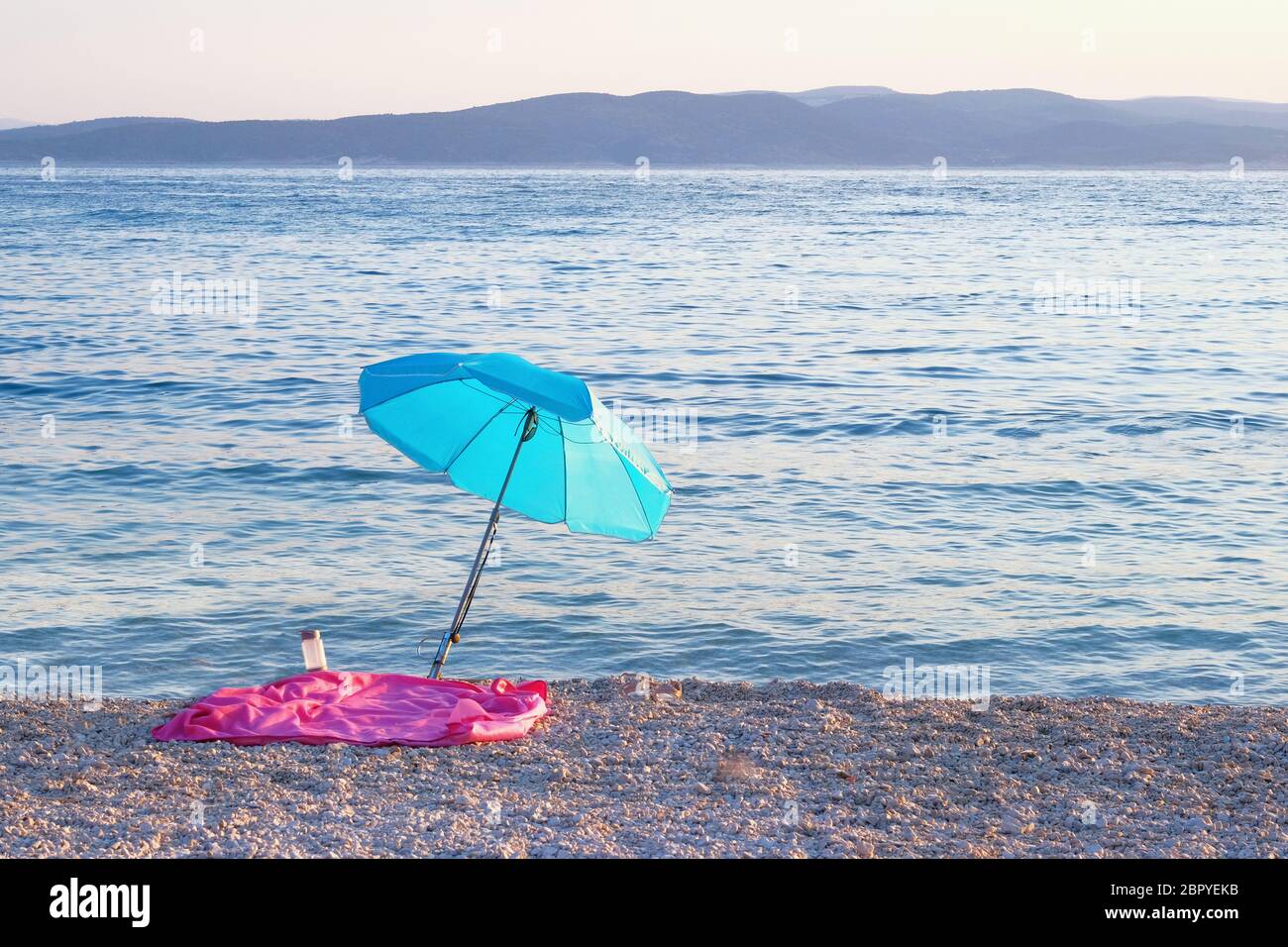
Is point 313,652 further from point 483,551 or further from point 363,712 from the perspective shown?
point 483,551

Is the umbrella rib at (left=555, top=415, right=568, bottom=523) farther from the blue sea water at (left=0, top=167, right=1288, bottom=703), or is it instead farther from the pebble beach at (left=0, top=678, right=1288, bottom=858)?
the blue sea water at (left=0, top=167, right=1288, bottom=703)

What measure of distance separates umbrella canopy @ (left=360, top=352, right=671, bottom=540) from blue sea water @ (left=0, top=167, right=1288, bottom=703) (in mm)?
1775

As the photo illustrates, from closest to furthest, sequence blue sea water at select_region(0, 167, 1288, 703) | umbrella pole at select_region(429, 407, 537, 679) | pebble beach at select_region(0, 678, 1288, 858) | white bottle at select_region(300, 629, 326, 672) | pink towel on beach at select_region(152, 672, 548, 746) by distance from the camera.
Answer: pebble beach at select_region(0, 678, 1288, 858) → pink towel on beach at select_region(152, 672, 548, 746) → umbrella pole at select_region(429, 407, 537, 679) → white bottle at select_region(300, 629, 326, 672) → blue sea water at select_region(0, 167, 1288, 703)

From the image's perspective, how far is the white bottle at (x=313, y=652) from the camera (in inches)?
295

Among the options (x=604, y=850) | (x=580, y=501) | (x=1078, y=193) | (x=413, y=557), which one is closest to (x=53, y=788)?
(x=604, y=850)

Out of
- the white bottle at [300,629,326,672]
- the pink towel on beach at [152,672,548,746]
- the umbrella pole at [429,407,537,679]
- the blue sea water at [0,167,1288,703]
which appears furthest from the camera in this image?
the blue sea water at [0,167,1288,703]

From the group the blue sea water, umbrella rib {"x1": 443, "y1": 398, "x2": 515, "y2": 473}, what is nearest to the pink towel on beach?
umbrella rib {"x1": 443, "y1": 398, "x2": 515, "y2": 473}

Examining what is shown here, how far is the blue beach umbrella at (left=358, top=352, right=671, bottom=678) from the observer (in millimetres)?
7414

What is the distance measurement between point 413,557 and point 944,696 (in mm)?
4869

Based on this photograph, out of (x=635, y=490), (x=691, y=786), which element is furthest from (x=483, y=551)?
(x=691, y=786)

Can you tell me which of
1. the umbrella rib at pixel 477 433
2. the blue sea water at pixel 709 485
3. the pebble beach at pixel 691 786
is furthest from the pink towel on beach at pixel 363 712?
the blue sea water at pixel 709 485

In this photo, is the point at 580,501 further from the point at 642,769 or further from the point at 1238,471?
the point at 1238,471

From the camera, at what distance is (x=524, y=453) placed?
7.64 m

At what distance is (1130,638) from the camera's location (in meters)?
9.48
